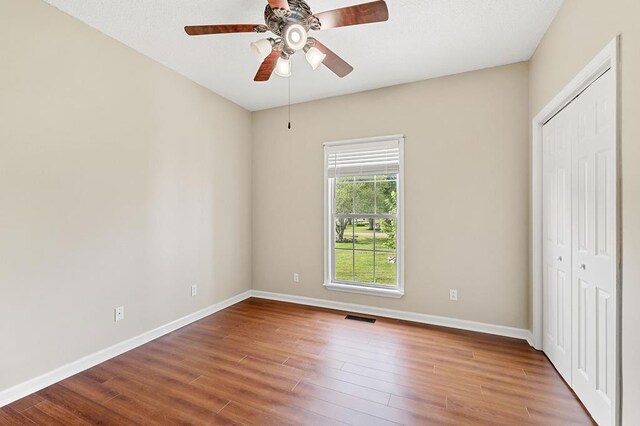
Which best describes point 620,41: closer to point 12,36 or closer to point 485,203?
point 485,203

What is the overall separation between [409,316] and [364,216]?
1313mm

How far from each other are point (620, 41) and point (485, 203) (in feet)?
5.87

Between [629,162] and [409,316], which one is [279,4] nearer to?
[629,162]

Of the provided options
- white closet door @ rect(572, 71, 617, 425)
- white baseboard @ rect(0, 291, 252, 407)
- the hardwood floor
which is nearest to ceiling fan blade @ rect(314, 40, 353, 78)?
white closet door @ rect(572, 71, 617, 425)

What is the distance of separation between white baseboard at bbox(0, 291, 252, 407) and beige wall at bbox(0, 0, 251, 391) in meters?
0.05

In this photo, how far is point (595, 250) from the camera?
1.74 meters

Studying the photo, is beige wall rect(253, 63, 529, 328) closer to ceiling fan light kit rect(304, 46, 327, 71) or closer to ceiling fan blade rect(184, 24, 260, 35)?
ceiling fan light kit rect(304, 46, 327, 71)


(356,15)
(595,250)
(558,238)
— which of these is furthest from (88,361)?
(558,238)

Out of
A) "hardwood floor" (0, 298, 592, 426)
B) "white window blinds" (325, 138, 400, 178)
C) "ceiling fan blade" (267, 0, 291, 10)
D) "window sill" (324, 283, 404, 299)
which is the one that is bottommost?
"hardwood floor" (0, 298, 592, 426)

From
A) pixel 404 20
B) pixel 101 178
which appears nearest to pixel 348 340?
pixel 101 178

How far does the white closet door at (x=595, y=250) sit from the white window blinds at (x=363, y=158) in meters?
1.76

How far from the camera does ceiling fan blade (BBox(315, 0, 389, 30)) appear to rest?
155 centimetres

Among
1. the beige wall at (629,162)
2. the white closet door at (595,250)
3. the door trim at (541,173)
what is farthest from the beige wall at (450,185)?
the beige wall at (629,162)

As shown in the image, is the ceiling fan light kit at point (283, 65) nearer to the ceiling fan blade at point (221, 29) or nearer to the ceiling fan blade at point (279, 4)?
the ceiling fan blade at point (221, 29)
